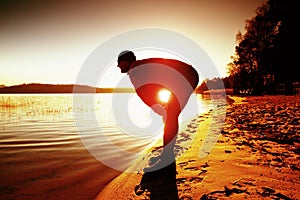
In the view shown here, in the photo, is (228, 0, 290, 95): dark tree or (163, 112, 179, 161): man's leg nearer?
(163, 112, 179, 161): man's leg

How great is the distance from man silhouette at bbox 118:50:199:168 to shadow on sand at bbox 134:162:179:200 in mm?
280

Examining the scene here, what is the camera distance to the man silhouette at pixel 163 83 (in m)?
3.51

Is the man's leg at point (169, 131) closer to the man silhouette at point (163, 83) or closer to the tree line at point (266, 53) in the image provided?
the man silhouette at point (163, 83)

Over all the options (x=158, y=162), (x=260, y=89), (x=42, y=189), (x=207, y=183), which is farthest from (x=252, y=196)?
(x=260, y=89)

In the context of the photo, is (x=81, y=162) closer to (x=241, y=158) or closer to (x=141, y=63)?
(x=141, y=63)

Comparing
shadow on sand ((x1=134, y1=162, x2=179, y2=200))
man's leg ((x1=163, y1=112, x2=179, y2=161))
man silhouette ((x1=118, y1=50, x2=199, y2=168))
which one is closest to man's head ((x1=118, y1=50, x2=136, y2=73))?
man silhouette ((x1=118, y1=50, x2=199, y2=168))

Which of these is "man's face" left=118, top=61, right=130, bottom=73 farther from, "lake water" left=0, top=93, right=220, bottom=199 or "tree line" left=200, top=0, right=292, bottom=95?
"tree line" left=200, top=0, right=292, bottom=95

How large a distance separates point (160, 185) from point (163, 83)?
1593 millimetres

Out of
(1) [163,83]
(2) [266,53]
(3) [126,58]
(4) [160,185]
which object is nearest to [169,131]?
(1) [163,83]

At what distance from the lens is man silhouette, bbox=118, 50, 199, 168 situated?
351 cm

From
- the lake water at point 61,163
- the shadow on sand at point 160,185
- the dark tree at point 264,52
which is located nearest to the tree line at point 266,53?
the dark tree at point 264,52

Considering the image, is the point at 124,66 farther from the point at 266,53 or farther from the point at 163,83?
the point at 266,53

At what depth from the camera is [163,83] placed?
354cm

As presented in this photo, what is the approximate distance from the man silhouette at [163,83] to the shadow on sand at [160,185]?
11.0 inches
